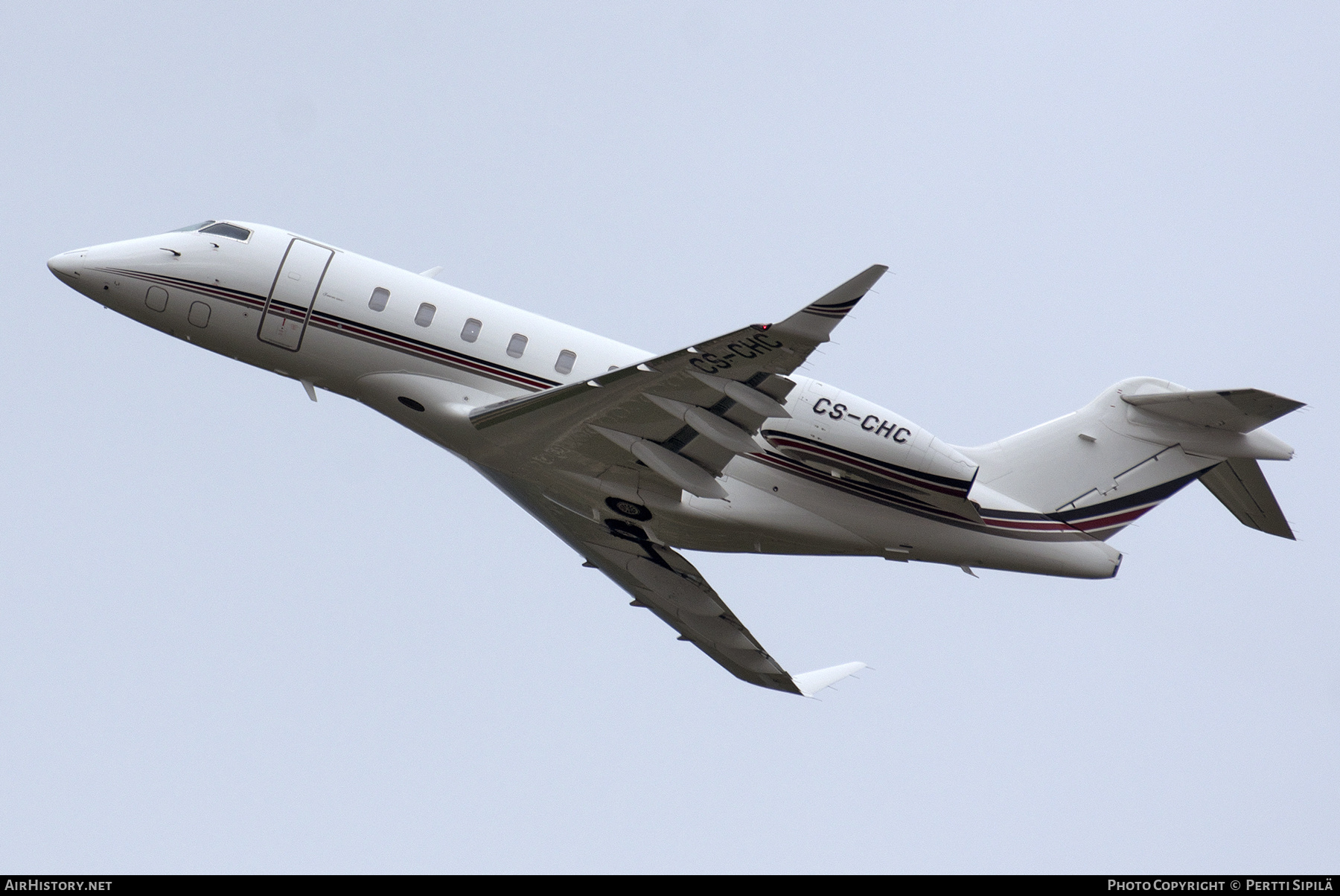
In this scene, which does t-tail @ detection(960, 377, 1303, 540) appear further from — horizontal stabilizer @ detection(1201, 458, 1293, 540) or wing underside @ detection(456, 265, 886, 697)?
wing underside @ detection(456, 265, 886, 697)

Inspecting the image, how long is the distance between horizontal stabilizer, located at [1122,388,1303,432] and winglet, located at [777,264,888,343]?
7.12 metres

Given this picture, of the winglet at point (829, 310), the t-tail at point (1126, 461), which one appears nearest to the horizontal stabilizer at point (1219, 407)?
the t-tail at point (1126, 461)

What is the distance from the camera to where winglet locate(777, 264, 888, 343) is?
1491 cm

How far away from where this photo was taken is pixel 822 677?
2433 centimetres

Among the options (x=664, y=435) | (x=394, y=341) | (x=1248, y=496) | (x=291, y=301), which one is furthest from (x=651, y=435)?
(x=1248, y=496)

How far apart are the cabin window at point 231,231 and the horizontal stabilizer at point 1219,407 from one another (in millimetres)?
14004

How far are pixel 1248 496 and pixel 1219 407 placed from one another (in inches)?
59.3

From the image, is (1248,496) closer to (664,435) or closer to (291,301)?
(664,435)

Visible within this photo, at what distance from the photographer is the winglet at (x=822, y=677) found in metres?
24.0

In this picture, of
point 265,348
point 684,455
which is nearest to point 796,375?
point 684,455

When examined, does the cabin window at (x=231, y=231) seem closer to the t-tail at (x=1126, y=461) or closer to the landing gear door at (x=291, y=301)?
the landing gear door at (x=291, y=301)

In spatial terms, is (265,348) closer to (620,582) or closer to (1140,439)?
(620,582)

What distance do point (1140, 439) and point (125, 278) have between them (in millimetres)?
16107

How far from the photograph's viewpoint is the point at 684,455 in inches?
734
